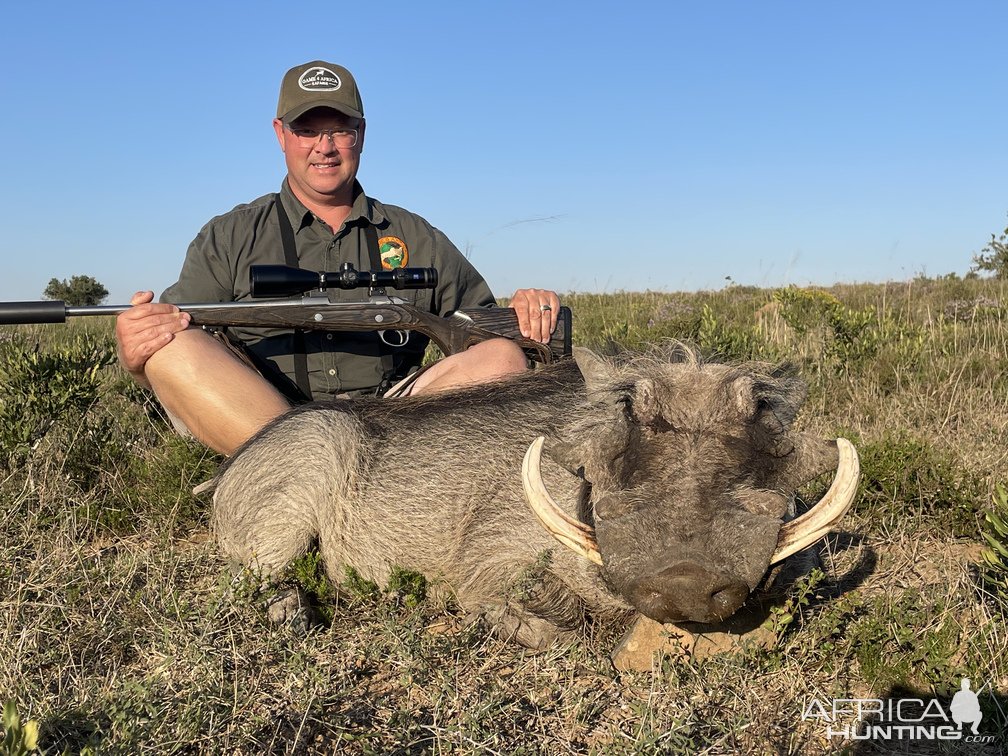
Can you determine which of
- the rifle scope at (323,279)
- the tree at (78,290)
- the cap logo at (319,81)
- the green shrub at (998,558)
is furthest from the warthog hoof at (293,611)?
the tree at (78,290)

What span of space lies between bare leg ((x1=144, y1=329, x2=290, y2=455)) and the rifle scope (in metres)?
0.37

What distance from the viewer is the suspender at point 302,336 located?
16.3 feet

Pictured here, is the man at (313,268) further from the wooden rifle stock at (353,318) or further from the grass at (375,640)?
the grass at (375,640)

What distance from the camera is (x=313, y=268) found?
5.14 meters

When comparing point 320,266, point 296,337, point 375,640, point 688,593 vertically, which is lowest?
point 375,640

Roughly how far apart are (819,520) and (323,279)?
9.13ft

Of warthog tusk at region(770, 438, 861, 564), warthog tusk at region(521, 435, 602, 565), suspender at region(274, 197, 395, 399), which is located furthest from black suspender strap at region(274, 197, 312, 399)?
warthog tusk at region(770, 438, 861, 564)

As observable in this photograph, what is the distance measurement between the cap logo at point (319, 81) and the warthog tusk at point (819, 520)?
3622 mm

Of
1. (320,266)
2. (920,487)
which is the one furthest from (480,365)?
(920,487)

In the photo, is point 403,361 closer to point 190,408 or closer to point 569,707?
point 190,408

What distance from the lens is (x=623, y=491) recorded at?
104 inches

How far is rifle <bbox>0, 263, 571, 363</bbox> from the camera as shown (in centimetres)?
433

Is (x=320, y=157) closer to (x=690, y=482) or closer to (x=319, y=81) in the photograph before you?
(x=319, y=81)

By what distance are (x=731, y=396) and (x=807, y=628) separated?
0.87m
